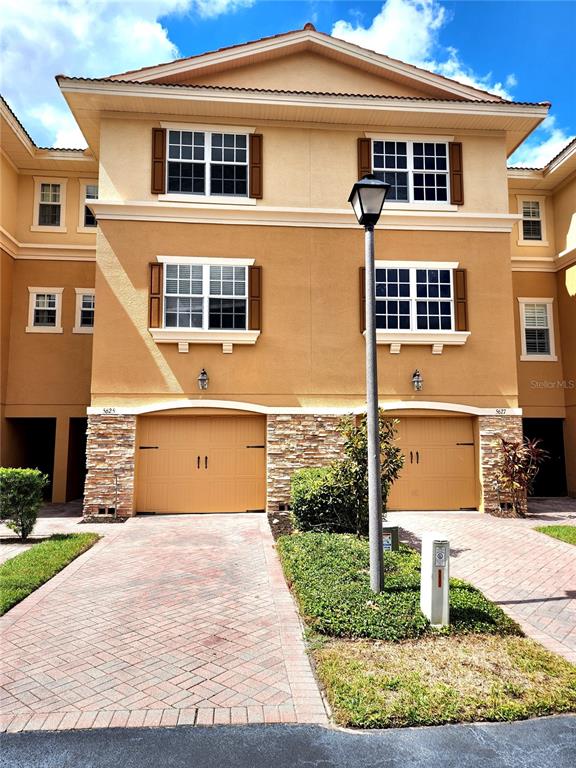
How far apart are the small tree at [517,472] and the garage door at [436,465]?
0.80 meters

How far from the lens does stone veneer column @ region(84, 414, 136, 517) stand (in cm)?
1262

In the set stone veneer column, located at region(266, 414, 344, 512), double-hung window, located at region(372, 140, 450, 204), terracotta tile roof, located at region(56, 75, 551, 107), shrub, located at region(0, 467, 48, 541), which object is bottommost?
shrub, located at region(0, 467, 48, 541)

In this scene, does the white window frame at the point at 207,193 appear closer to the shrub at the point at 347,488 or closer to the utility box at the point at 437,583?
the shrub at the point at 347,488

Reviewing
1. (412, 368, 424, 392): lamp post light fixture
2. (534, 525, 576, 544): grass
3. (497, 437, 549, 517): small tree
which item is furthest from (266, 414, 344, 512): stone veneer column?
(534, 525, 576, 544): grass

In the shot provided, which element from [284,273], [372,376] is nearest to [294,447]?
[284,273]

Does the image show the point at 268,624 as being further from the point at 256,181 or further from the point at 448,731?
the point at 256,181

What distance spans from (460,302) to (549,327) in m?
5.15

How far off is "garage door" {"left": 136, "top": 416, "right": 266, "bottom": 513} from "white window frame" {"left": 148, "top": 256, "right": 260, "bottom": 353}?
1853 mm

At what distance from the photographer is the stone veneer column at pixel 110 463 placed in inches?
497

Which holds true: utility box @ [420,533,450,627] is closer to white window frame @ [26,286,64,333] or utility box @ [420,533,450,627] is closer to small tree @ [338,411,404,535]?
small tree @ [338,411,404,535]

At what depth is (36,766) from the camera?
350 cm

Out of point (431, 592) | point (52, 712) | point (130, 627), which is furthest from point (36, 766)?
point (431, 592)

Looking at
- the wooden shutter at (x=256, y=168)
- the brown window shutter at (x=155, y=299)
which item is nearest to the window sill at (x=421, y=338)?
the wooden shutter at (x=256, y=168)

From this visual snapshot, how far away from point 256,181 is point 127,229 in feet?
11.2
